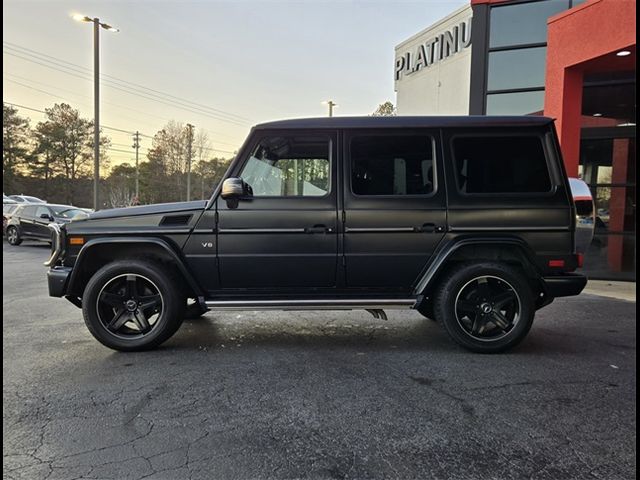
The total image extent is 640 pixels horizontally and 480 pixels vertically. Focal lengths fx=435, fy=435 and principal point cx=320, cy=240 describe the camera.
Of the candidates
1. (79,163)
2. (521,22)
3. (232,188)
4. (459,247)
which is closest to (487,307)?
(459,247)

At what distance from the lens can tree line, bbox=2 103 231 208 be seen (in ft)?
155

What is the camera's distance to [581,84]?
27.3 ft

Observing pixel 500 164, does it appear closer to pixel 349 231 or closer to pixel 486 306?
pixel 486 306

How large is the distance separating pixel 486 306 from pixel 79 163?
57387 millimetres

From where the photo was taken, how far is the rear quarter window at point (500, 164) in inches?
165

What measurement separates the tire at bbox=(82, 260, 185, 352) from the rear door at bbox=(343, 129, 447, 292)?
1725 millimetres

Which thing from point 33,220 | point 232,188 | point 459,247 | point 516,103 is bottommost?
point 33,220

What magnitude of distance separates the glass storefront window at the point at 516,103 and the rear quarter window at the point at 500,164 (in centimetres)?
684

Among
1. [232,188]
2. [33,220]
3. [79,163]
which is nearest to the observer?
[232,188]

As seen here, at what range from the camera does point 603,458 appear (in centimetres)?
242

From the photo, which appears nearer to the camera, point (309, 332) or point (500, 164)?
point (500, 164)

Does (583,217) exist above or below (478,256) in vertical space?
above

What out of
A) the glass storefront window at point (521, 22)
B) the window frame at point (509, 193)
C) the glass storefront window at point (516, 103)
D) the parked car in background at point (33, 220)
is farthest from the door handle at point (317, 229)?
the parked car in background at point (33, 220)

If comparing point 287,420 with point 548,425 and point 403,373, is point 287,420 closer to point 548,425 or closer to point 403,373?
point 403,373
